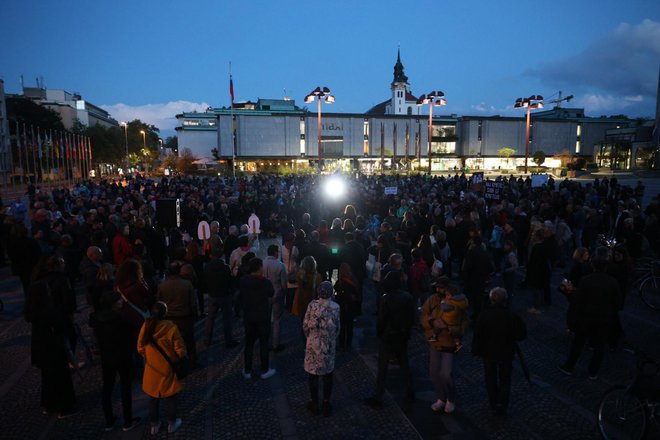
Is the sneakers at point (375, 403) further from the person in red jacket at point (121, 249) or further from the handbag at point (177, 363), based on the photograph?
the person in red jacket at point (121, 249)

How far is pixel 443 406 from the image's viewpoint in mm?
5121

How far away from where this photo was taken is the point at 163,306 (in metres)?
4.42

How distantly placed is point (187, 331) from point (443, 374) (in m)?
3.63

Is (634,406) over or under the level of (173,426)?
over

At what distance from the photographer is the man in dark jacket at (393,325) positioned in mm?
4969

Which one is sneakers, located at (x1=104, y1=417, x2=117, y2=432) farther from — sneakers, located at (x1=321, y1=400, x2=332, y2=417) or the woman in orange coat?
sneakers, located at (x1=321, y1=400, x2=332, y2=417)

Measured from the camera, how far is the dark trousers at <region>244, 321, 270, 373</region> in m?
5.73

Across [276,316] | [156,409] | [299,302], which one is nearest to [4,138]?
[276,316]

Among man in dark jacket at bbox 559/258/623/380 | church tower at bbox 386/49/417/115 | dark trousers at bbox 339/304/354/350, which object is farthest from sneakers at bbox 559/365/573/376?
church tower at bbox 386/49/417/115

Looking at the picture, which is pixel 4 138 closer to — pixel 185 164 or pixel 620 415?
pixel 185 164

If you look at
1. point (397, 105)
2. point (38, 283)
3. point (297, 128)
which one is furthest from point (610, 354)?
point (397, 105)

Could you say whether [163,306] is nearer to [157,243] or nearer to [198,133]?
[157,243]

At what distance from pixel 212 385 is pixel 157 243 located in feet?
19.8

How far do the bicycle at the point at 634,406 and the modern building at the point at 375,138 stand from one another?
5861 cm
